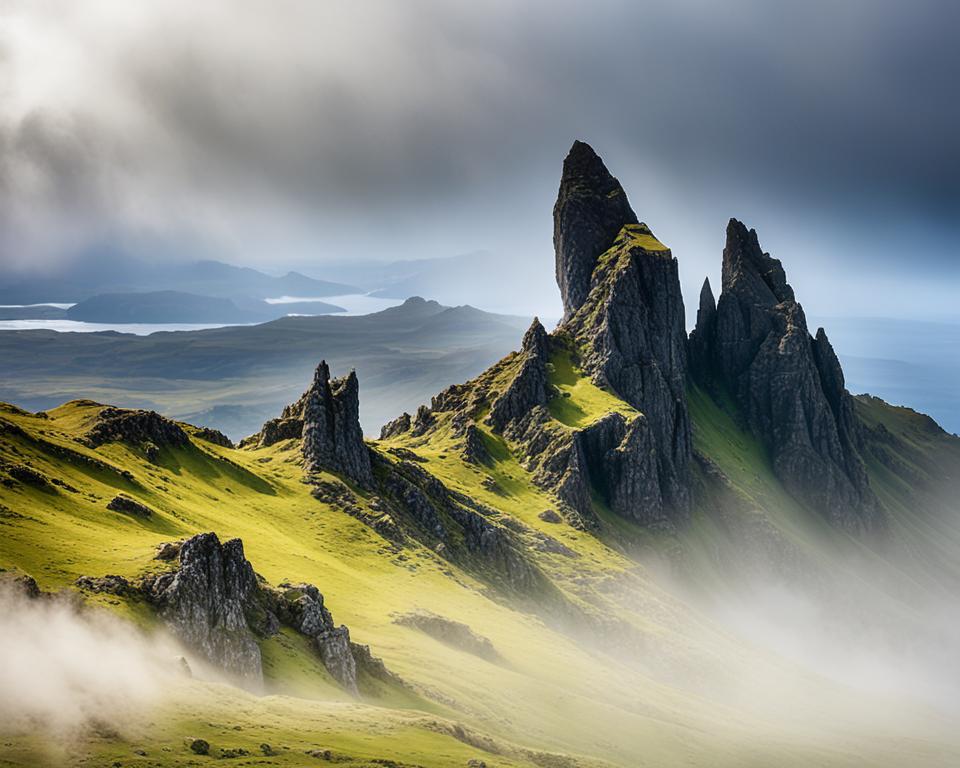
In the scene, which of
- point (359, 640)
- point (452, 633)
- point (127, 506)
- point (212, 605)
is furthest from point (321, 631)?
point (452, 633)

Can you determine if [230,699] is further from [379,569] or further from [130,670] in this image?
[379,569]

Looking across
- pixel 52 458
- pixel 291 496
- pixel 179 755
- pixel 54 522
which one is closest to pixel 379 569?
pixel 291 496

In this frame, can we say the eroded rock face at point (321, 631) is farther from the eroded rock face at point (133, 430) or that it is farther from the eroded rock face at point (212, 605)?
the eroded rock face at point (133, 430)

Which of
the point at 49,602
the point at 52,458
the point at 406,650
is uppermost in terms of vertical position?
the point at 52,458

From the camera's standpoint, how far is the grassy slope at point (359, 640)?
8244 cm

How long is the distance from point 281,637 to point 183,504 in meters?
59.5

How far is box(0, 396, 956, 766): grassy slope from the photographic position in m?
82.4

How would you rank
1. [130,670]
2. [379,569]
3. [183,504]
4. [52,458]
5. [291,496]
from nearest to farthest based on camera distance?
[130,670], [52,458], [183,504], [379,569], [291,496]

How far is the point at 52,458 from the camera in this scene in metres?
134

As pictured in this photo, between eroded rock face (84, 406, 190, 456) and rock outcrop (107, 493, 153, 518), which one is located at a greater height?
eroded rock face (84, 406, 190, 456)

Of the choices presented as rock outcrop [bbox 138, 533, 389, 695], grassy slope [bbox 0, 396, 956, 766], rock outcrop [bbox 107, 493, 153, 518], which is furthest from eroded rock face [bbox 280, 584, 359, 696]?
rock outcrop [bbox 107, 493, 153, 518]

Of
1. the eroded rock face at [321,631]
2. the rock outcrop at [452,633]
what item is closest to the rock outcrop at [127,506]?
the eroded rock face at [321,631]

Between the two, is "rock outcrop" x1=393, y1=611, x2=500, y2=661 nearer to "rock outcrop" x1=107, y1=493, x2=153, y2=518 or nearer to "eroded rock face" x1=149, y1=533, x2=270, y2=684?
"rock outcrop" x1=107, y1=493, x2=153, y2=518

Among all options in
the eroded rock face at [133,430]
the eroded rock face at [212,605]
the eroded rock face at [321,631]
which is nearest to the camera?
the eroded rock face at [212,605]
